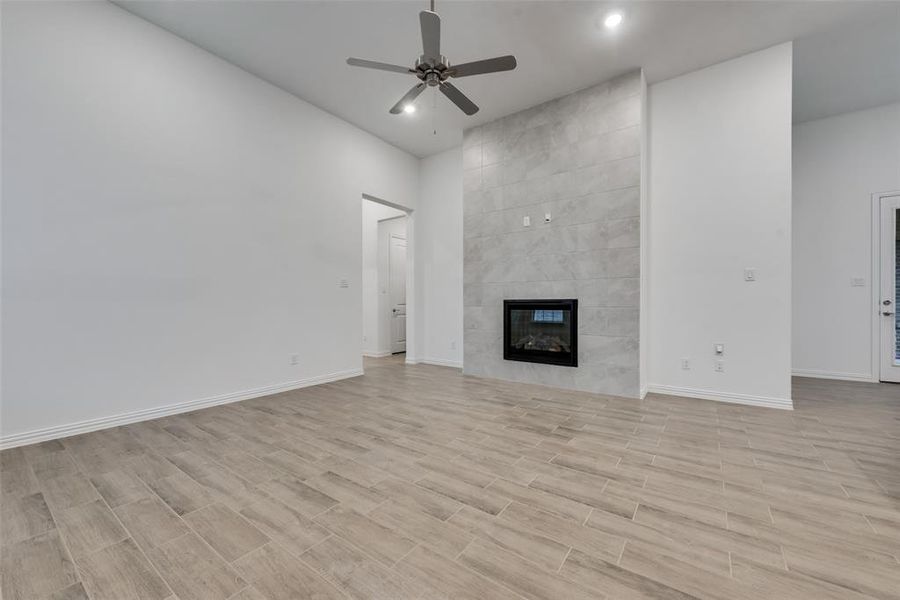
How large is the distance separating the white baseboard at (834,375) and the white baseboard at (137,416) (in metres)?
6.03

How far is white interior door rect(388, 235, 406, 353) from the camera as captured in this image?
6.63m

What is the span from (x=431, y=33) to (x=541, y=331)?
3.05 meters

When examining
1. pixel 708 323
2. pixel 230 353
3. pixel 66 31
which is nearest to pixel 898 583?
pixel 708 323

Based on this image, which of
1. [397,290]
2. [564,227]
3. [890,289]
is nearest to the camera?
[564,227]

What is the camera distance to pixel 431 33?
2203 mm

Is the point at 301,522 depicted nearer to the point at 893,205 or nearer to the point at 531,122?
the point at 531,122

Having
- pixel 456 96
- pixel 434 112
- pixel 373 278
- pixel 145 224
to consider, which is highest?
pixel 434 112

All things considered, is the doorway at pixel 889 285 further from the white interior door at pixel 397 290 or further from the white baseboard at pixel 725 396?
the white interior door at pixel 397 290

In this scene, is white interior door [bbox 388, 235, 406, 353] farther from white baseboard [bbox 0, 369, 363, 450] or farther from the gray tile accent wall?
white baseboard [bbox 0, 369, 363, 450]

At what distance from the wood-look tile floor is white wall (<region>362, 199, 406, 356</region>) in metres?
3.54

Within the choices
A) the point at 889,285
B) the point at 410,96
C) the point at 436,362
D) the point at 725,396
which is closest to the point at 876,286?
the point at 889,285

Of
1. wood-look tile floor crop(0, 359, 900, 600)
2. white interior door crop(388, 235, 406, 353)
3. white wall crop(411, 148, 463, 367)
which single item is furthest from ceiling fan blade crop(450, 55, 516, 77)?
white interior door crop(388, 235, 406, 353)

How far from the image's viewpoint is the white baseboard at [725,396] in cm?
322

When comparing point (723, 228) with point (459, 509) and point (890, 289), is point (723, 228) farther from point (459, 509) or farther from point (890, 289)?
point (459, 509)
